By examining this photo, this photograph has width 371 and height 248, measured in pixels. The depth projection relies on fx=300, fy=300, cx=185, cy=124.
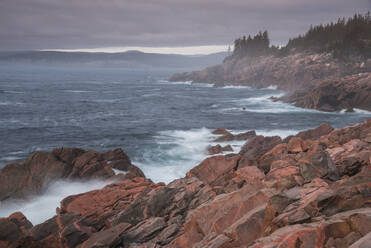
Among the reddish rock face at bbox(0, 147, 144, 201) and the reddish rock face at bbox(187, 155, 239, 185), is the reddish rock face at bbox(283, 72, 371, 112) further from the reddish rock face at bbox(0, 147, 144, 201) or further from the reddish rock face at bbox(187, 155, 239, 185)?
the reddish rock face at bbox(0, 147, 144, 201)

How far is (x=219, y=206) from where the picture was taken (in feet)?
45.1

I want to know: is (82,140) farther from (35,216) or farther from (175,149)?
(35,216)

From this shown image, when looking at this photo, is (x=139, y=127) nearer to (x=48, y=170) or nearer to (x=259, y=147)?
(x=259, y=147)

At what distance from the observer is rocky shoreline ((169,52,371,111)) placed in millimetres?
68188

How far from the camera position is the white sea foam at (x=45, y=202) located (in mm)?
22094

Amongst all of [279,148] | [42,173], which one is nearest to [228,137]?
[279,148]

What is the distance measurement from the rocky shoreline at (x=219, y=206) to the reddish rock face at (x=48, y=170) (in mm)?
79

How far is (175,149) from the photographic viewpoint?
3975 cm

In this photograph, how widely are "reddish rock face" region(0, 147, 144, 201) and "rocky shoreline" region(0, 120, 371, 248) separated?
0.26 feet

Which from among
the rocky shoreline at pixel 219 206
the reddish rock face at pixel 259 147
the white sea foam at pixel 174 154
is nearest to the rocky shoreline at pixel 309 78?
the white sea foam at pixel 174 154

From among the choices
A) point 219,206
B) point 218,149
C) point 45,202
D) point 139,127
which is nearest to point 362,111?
point 218,149

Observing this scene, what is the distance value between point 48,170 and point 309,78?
98281 mm

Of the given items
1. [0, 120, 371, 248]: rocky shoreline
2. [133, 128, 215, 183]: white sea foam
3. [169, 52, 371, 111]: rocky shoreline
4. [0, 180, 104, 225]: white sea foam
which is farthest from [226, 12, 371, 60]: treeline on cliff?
[0, 180, 104, 225]: white sea foam

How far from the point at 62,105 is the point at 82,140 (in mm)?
40035
